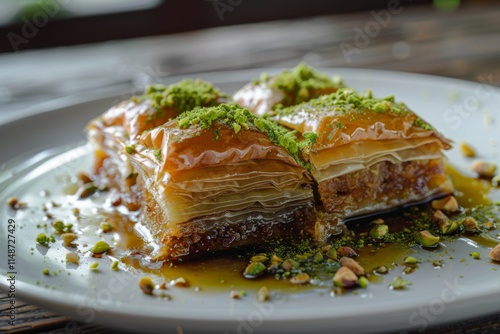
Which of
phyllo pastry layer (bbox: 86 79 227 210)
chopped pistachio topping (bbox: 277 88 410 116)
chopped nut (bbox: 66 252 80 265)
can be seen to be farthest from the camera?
phyllo pastry layer (bbox: 86 79 227 210)

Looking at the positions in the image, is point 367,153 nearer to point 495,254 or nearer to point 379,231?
point 379,231

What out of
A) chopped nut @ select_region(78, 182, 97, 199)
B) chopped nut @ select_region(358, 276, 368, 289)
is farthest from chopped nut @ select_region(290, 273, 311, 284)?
chopped nut @ select_region(78, 182, 97, 199)

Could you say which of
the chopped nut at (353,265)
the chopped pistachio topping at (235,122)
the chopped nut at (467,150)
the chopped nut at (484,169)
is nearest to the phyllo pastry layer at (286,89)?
the chopped pistachio topping at (235,122)

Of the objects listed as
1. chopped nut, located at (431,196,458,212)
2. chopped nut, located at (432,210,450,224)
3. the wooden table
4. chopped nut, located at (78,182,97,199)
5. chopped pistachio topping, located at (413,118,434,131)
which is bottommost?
chopped nut, located at (432,210,450,224)

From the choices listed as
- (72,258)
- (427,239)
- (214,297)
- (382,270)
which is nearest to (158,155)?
(72,258)

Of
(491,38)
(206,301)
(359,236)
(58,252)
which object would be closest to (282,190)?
(359,236)

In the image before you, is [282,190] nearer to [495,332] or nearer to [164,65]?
[495,332]

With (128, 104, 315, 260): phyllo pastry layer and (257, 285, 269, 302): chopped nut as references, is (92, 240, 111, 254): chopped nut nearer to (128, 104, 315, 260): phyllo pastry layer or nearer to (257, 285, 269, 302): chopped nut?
(128, 104, 315, 260): phyllo pastry layer
